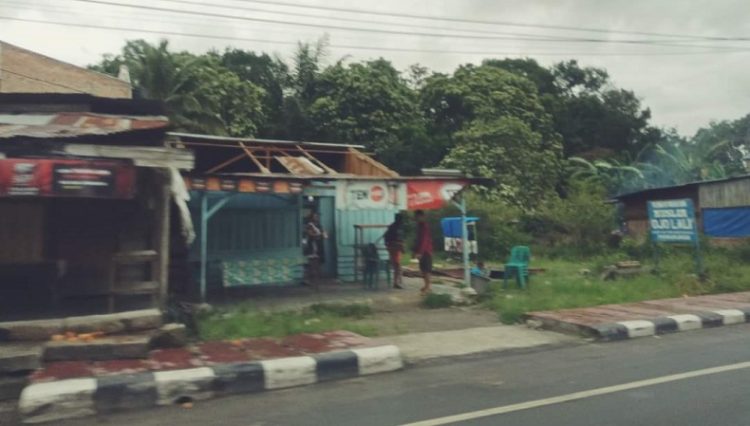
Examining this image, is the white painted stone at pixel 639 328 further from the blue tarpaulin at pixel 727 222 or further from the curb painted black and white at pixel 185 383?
the blue tarpaulin at pixel 727 222

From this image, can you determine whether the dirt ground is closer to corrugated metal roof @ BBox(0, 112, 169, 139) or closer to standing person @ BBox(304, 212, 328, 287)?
standing person @ BBox(304, 212, 328, 287)

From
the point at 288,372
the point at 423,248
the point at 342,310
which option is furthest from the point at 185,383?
the point at 423,248

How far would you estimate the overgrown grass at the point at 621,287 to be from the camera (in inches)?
461

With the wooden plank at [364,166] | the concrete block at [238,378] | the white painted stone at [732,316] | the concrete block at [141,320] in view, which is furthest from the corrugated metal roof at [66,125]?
the white painted stone at [732,316]

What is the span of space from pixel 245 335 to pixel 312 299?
12.2ft

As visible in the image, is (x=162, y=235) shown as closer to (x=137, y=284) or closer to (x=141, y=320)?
(x=137, y=284)

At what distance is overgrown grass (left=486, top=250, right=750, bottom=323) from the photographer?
11.7m

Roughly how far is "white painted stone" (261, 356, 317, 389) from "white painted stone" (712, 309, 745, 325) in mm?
6979

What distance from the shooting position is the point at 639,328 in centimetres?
959

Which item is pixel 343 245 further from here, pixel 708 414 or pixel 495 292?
pixel 708 414

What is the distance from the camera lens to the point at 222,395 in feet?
21.2

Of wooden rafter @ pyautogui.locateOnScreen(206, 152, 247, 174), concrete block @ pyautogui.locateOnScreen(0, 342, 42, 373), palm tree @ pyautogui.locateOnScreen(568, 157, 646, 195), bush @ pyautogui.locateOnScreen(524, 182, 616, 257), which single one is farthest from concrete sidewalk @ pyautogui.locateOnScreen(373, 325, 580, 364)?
palm tree @ pyautogui.locateOnScreen(568, 157, 646, 195)

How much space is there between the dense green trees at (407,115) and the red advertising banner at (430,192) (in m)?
15.7

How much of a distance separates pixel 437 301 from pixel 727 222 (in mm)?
13542
